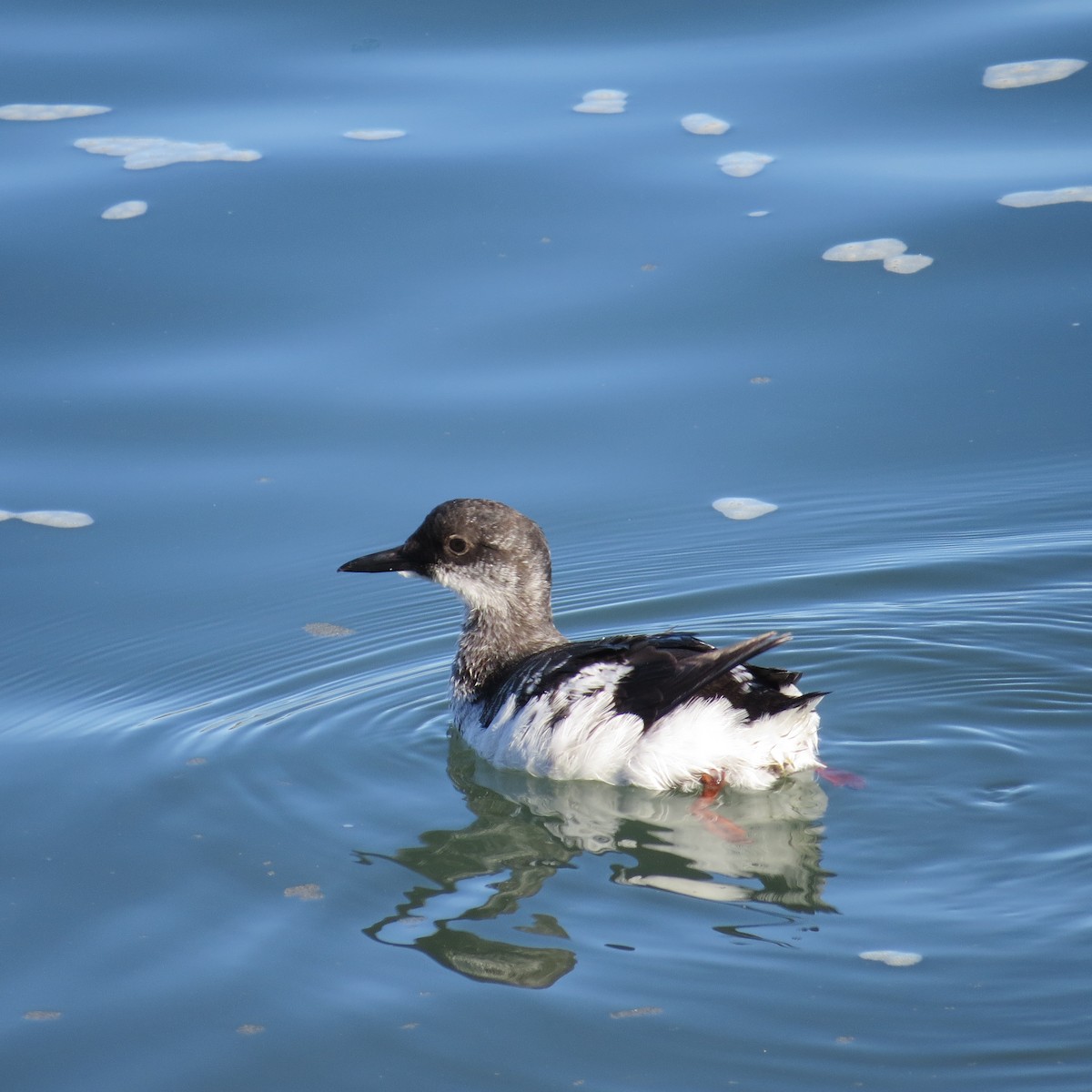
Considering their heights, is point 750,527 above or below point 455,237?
below

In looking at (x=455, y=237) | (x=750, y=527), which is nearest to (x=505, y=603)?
(x=750, y=527)

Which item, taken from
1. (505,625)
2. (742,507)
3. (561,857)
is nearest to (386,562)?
(505,625)

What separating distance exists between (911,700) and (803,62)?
5.94m

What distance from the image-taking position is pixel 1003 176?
32.2 ft

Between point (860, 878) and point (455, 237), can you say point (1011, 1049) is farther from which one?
point (455, 237)

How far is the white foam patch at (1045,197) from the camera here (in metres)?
9.55

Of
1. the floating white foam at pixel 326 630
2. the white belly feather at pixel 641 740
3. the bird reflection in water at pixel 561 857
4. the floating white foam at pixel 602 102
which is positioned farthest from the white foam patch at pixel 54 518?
the floating white foam at pixel 602 102

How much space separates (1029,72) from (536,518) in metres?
5.18

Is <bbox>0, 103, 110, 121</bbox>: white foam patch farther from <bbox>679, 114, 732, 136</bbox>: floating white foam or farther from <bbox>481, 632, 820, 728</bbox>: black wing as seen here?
<bbox>481, 632, 820, 728</bbox>: black wing

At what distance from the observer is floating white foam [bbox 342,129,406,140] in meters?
10.5

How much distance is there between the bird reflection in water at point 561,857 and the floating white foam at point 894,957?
0.90 ft

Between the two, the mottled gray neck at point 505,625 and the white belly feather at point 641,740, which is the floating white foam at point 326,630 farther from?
the white belly feather at point 641,740

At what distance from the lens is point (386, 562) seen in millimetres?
6734

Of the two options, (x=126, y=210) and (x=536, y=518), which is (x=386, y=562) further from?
(x=126, y=210)
